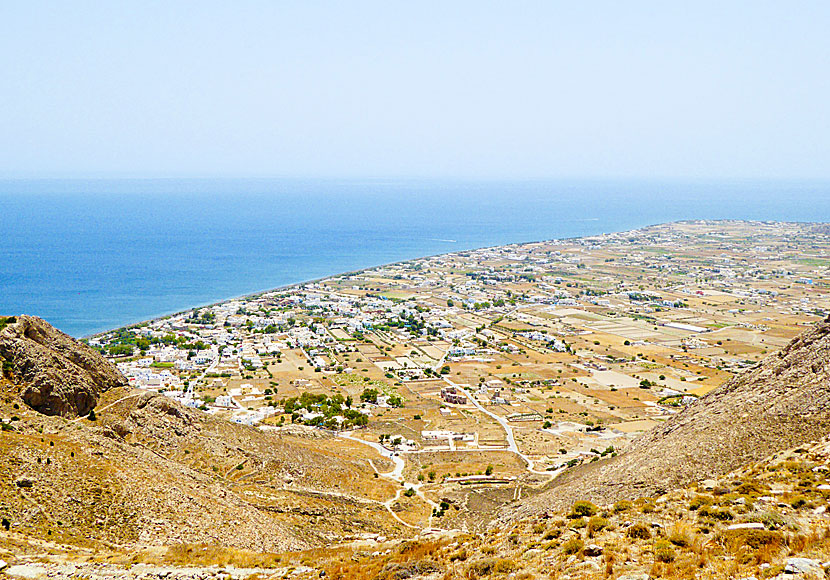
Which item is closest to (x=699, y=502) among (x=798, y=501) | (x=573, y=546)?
(x=798, y=501)

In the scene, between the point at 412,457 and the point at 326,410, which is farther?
the point at 326,410

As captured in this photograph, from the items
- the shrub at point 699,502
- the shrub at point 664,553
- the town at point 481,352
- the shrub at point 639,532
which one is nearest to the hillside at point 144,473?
the town at point 481,352

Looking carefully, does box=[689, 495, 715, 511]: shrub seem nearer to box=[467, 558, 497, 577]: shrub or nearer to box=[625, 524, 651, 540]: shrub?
box=[625, 524, 651, 540]: shrub

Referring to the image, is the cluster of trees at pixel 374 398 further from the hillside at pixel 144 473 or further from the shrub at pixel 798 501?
the shrub at pixel 798 501

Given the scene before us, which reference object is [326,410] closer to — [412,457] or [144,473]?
[412,457]

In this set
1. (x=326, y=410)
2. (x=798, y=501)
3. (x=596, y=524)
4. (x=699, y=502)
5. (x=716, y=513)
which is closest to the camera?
(x=716, y=513)

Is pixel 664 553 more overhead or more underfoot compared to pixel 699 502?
more overhead
